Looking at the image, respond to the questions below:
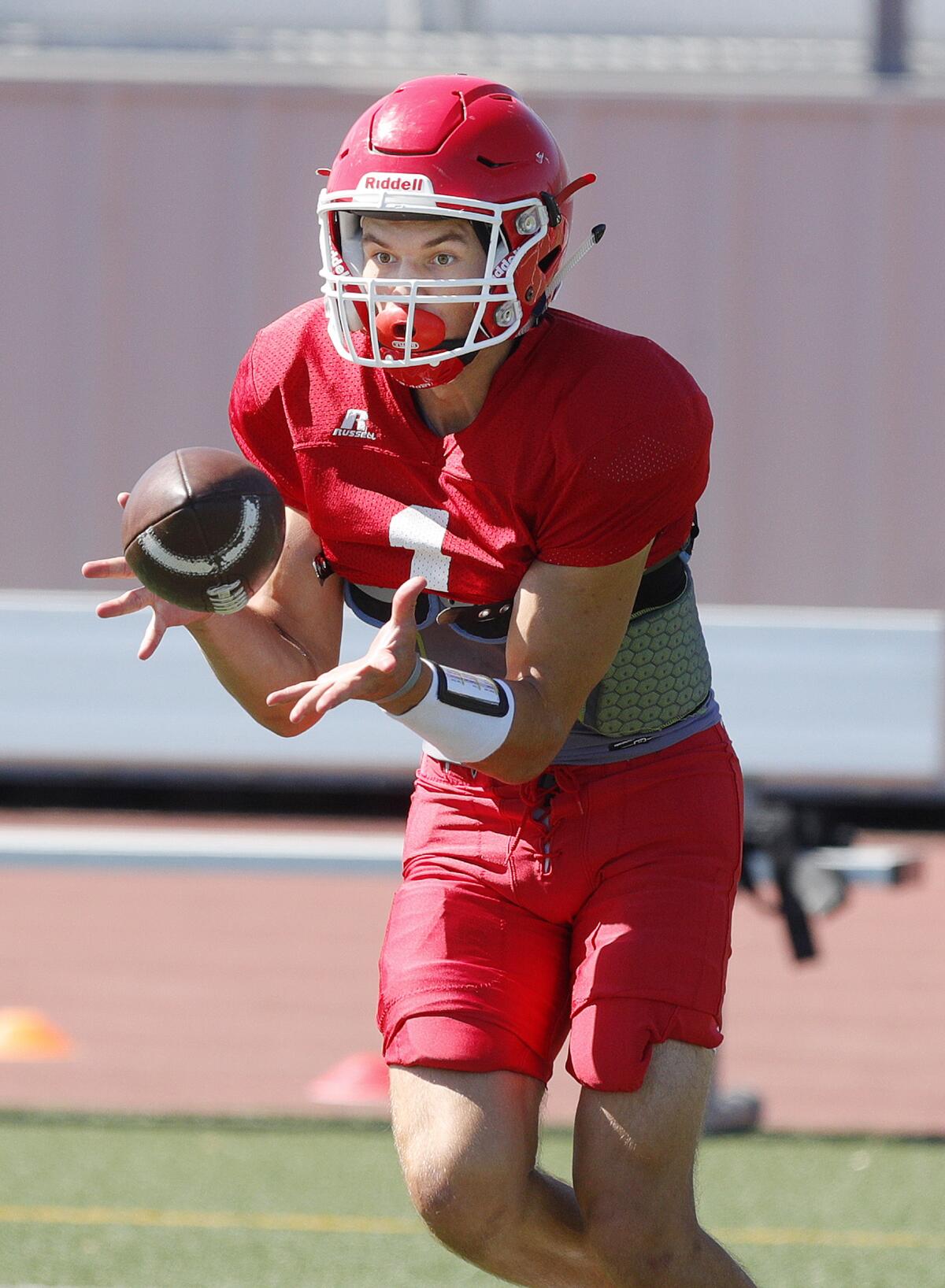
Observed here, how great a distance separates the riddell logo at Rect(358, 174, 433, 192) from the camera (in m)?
3.24

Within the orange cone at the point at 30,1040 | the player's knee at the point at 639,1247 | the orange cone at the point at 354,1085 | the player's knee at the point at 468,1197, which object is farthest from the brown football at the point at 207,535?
the orange cone at the point at 30,1040

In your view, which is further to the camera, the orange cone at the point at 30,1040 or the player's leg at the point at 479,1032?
the orange cone at the point at 30,1040

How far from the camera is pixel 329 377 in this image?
11.4 ft

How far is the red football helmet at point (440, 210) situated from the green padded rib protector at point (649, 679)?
525mm

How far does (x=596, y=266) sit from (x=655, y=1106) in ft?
16.7

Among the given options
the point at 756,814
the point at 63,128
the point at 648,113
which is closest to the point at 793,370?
the point at 648,113

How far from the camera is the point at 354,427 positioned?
3.44 meters

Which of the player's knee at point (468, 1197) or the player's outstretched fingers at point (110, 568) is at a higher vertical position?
the player's outstretched fingers at point (110, 568)

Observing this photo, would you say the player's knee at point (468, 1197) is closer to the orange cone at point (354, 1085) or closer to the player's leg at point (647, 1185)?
the player's leg at point (647, 1185)

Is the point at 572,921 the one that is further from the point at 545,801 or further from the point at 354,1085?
the point at 354,1085

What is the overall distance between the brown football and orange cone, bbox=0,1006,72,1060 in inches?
164

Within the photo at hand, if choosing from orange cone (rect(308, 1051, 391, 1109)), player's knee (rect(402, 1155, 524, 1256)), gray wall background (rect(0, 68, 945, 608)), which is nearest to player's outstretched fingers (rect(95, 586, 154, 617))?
player's knee (rect(402, 1155, 524, 1256))

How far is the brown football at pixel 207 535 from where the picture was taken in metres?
3.24

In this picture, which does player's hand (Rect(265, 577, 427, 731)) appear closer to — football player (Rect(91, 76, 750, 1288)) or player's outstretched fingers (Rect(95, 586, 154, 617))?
football player (Rect(91, 76, 750, 1288))
